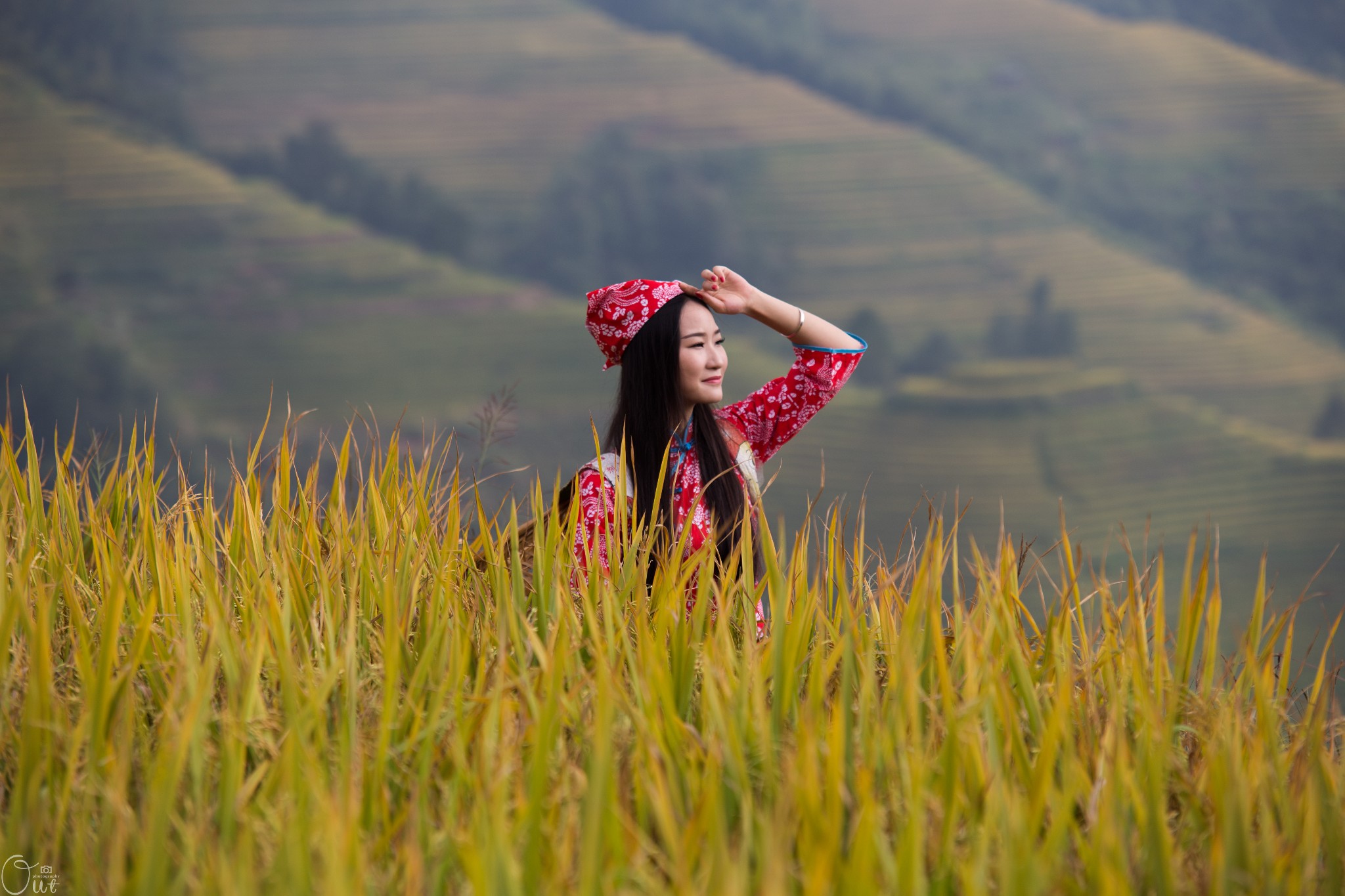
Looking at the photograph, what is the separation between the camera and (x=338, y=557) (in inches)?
49.7

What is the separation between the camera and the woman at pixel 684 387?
1486 mm

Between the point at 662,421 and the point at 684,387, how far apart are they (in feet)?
0.19

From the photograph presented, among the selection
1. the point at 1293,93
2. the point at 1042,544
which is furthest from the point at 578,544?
the point at 1293,93

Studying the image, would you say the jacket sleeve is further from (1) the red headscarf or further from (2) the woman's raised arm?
(1) the red headscarf

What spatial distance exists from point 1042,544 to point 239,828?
1505cm

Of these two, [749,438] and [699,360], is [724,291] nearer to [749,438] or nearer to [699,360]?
[699,360]

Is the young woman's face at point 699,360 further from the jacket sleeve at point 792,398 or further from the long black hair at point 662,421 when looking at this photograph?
the jacket sleeve at point 792,398

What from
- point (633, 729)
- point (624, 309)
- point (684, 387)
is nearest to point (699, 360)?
point (684, 387)

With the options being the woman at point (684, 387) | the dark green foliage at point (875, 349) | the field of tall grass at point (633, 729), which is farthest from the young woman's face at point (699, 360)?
the dark green foliage at point (875, 349)

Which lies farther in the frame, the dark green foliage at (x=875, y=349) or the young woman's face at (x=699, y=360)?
the dark green foliage at (x=875, y=349)

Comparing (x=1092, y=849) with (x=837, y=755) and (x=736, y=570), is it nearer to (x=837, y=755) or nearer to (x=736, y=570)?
(x=837, y=755)

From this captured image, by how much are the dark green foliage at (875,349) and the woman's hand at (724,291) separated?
15.3 m

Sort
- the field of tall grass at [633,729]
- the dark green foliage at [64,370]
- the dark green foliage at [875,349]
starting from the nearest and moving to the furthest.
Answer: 1. the field of tall grass at [633,729]
2. the dark green foliage at [64,370]
3. the dark green foliage at [875,349]

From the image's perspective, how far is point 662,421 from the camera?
1524mm
